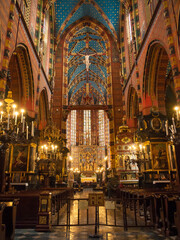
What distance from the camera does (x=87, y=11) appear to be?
74.3ft

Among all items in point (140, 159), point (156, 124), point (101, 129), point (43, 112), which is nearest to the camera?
point (140, 159)

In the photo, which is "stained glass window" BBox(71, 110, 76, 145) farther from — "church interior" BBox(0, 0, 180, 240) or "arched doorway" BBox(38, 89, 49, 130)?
"arched doorway" BBox(38, 89, 49, 130)

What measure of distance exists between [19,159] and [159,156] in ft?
25.7

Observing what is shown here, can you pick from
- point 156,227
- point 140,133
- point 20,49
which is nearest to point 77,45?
point 20,49

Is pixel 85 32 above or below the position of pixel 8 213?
above

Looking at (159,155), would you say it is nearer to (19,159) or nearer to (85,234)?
(85,234)

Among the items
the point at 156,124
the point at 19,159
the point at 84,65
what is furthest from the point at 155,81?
the point at 84,65

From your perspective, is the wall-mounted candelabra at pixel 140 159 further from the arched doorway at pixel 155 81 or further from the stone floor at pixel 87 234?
the stone floor at pixel 87 234

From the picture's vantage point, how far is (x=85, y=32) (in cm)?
2466

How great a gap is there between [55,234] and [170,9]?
9575 millimetres

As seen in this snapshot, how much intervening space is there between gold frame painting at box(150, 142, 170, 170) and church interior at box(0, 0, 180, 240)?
0.05 metres

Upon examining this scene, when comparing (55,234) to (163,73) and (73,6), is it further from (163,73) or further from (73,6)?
(73,6)

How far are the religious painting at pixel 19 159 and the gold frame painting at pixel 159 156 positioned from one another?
717cm

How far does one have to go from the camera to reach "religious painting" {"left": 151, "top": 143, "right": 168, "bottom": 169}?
36.8 feet
